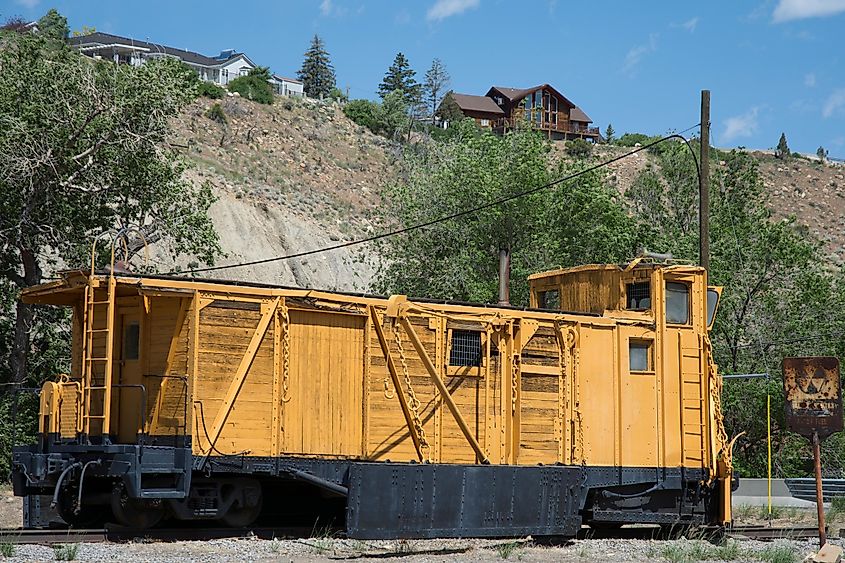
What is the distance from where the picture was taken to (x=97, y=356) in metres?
14.6

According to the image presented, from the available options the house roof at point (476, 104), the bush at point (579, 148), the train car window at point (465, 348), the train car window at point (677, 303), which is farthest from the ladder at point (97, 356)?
the house roof at point (476, 104)

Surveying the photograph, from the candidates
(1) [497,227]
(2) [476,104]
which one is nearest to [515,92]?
(2) [476,104]

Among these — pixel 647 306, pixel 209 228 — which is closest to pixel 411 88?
pixel 209 228

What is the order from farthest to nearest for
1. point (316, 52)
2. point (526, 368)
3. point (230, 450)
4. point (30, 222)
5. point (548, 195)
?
point (316, 52) → point (548, 195) → point (30, 222) → point (526, 368) → point (230, 450)

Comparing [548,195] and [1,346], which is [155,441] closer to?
[1,346]

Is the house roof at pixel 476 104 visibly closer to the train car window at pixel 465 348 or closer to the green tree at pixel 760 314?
the green tree at pixel 760 314

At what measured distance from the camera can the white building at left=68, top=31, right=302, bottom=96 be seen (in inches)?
3366

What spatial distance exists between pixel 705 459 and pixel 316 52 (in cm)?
9486

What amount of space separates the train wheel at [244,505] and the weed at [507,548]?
11.2ft

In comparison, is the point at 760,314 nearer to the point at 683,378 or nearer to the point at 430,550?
the point at 683,378

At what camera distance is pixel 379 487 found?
1382 centimetres

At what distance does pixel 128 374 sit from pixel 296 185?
184 ft

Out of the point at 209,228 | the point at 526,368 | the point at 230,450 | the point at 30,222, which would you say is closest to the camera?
the point at 230,450

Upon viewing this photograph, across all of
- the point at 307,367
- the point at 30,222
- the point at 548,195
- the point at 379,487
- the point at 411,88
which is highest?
the point at 411,88
